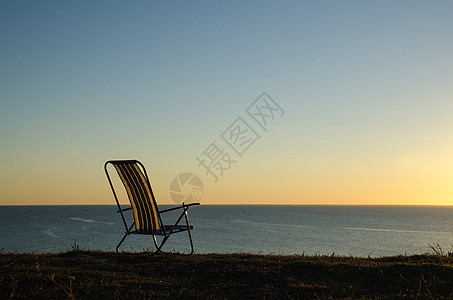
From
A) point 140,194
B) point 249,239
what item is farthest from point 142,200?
point 249,239

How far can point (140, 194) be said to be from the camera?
8.20 meters

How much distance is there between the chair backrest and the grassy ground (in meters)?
0.75

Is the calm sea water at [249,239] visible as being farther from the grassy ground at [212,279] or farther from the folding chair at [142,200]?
the grassy ground at [212,279]

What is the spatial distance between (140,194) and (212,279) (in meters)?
2.83

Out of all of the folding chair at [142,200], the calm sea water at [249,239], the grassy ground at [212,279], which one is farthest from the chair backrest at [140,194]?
the calm sea water at [249,239]

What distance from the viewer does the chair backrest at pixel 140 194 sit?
7871 millimetres

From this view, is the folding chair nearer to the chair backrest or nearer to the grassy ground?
the chair backrest

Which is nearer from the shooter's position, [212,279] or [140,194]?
[212,279]

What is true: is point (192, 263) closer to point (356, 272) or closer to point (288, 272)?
point (288, 272)

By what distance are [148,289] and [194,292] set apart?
684mm

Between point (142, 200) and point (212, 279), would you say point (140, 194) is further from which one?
point (212, 279)

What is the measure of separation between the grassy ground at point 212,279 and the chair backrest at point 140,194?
0.75m

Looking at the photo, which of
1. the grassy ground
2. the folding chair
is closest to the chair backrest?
the folding chair

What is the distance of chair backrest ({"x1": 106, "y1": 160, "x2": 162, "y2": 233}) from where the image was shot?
7871 mm
